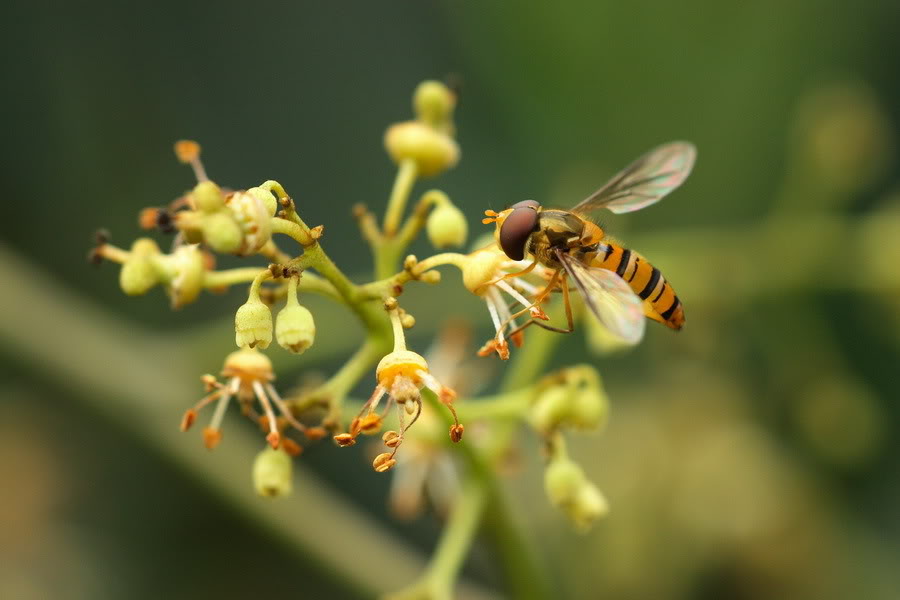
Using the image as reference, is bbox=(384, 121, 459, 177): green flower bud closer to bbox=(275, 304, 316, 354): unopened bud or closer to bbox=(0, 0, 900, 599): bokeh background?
bbox=(275, 304, 316, 354): unopened bud

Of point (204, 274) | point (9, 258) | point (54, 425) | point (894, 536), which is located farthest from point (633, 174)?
point (54, 425)

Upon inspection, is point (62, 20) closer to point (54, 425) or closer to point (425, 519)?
point (54, 425)

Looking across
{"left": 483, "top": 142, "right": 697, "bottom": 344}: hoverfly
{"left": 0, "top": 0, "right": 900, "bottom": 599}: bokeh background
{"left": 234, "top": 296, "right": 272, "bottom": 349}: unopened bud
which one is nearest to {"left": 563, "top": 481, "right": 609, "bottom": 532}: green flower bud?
{"left": 483, "top": 142, "right": 697, "bottom": 344}: hoverfly

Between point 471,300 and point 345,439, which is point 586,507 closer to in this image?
point 345,439

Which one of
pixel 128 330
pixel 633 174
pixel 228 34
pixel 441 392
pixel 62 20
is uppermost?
pixel 228 34

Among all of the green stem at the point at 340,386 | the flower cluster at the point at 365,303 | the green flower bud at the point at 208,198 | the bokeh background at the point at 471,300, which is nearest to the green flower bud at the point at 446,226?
the flower cluster at the point at 365,303

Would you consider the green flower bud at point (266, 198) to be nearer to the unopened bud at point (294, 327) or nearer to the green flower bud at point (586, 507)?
the unopened bud at point (294, 327)
